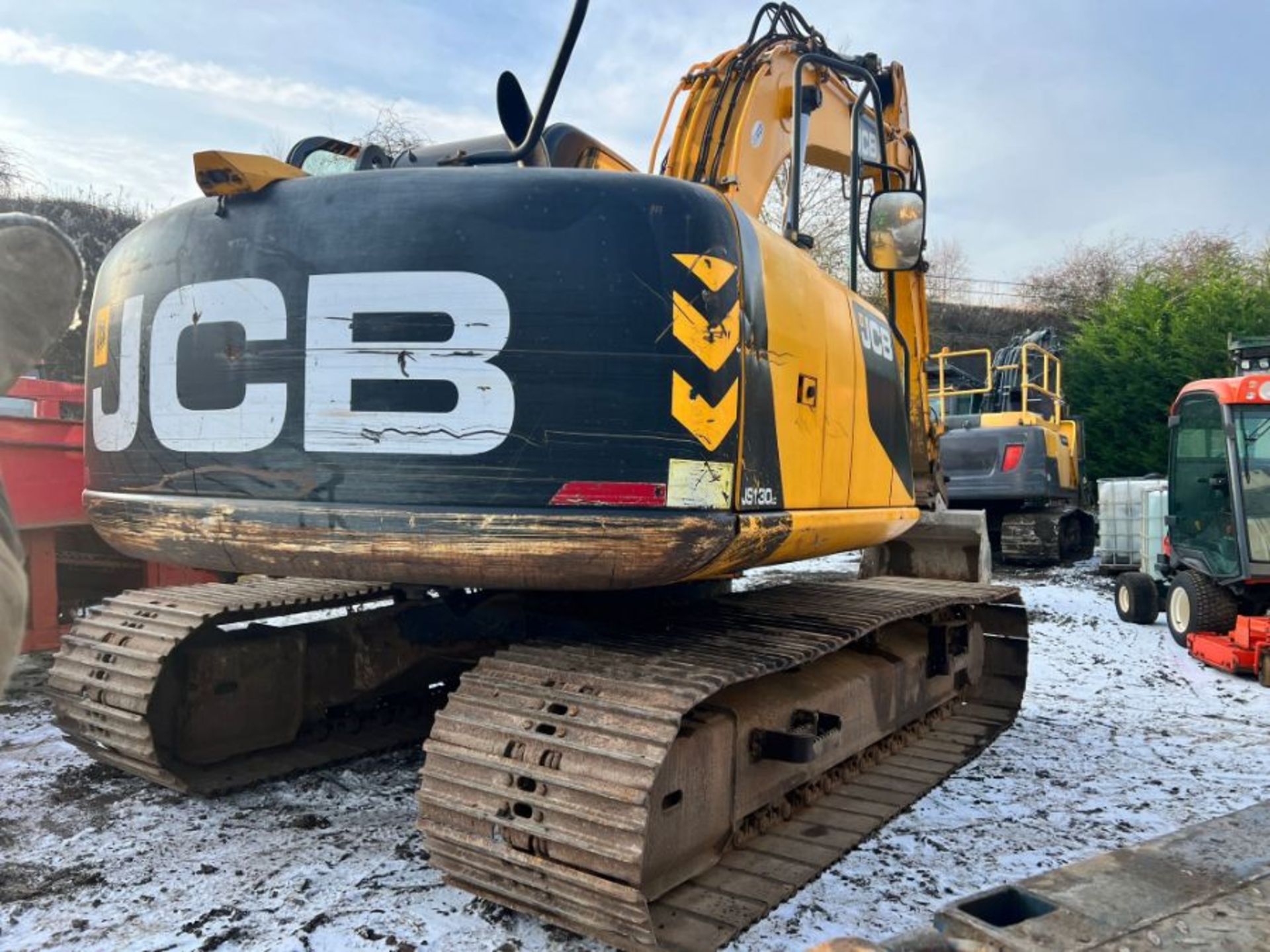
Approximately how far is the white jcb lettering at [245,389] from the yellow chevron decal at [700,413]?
1.00 metres

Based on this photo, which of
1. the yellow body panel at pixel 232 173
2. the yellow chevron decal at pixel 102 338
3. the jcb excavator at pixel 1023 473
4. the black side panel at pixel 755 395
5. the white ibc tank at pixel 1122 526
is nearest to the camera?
the black side panel at pixel 755 395

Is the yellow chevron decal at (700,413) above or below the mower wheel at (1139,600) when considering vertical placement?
above

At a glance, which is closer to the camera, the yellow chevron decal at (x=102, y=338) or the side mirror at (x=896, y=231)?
the yellow chevron decal at (x=102, y=338)

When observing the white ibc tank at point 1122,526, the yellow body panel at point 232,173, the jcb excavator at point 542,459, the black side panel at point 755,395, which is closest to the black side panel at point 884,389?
the jcb excavator at point 542,459

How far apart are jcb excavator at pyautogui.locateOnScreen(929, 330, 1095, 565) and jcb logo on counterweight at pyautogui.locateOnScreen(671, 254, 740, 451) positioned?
8461mm

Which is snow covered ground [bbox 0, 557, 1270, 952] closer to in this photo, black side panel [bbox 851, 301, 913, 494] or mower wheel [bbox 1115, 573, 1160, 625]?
black side panel [bbox 851, 301, 913, 494]

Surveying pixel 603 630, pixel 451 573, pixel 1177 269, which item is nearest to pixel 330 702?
pixel 603 630

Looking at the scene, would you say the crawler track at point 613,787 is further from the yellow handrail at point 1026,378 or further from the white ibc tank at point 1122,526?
the white ibc tank at point 1122,526

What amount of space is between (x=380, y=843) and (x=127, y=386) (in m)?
1.63

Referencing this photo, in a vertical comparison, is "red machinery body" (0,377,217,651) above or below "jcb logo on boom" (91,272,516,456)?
below

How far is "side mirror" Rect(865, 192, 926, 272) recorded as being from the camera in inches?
135

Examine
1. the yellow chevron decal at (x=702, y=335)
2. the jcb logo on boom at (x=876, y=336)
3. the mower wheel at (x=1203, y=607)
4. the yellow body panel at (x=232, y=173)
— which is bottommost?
the mower wheel at (x=1203, y=607)

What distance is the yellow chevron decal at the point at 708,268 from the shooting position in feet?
8.05

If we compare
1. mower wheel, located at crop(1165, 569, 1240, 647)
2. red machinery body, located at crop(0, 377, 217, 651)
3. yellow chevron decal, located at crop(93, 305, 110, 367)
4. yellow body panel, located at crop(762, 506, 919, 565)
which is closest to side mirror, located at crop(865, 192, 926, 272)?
yellow body panel, located at crop(762, 506, 919, 565)
